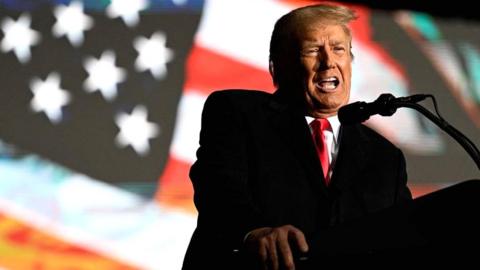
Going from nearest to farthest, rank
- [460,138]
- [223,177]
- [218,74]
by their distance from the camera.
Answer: [460,138] < [223,177] < [218,74]

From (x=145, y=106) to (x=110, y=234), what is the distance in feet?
1.51

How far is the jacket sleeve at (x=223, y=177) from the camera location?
1448 mm

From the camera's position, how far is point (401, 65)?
3.48 meters

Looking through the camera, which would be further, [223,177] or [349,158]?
[349,158]

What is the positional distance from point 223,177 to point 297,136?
0.22 meters

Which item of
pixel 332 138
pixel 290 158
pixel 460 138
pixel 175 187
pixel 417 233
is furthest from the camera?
pixel 175 187

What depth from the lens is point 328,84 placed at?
72.1 inches

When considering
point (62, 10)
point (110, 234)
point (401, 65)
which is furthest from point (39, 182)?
point (401, 65)

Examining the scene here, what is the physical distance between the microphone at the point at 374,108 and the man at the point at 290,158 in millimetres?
162

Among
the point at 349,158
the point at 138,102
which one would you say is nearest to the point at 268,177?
the point at 349,158

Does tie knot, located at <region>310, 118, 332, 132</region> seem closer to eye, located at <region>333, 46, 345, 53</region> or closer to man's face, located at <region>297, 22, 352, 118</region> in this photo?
man's face, located at <region>297, 22, 352, 118</region>

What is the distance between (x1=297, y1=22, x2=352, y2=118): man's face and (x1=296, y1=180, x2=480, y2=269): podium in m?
0.65

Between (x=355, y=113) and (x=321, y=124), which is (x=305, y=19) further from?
(x=355, y=113)

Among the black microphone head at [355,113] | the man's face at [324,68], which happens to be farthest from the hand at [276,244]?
the man's face at [324,68]
